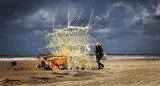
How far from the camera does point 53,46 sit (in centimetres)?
1438

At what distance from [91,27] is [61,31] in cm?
219

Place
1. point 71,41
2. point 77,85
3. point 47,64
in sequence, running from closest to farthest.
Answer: point 77,85, point 47,64, point 71,41

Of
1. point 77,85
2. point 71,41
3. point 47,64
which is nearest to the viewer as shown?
point 77,85


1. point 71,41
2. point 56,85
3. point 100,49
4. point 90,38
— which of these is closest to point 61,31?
point 71,41

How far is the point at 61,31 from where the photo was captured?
14.1m

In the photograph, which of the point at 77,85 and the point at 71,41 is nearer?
the point at 77,85

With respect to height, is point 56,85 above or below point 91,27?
below

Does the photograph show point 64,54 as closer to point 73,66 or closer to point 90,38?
point 73,66

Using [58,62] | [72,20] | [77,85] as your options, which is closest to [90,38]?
[72,20]

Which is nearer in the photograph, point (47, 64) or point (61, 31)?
point (47, 64)

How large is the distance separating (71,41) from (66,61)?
1476mm

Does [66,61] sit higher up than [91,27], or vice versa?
[91,27]

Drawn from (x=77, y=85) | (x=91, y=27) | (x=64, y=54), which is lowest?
(x=77, y=85)

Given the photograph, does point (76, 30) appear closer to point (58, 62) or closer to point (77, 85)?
point (58, 62)
